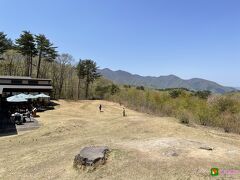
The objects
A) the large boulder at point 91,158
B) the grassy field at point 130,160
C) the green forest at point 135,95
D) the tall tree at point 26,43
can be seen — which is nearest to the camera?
the grassy field at point 130,160

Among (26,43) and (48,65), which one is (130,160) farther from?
(48,65)

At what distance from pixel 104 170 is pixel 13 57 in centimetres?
7021

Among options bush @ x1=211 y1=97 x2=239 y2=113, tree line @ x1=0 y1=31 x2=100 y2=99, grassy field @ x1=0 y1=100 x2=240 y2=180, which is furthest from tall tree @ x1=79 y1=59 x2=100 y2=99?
grassy field @ x1=0 y1=100 x2=240 y2=180

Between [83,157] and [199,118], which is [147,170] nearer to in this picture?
[83,157]

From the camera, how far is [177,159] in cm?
920

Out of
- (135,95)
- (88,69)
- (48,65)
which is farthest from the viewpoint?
(48,65)

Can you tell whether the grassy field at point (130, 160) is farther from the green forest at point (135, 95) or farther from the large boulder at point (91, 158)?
the green forest at point (135, 95)

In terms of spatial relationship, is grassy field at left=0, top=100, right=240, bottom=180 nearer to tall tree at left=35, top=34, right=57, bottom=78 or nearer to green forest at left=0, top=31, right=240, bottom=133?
green forest at left=0, top=31, right=240, bottom=133

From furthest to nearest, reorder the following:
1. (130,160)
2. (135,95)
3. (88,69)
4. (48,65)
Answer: (48,65) < (88,69) < (135,95) < (130,160)

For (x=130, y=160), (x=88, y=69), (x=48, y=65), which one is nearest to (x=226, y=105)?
(x=130, y=160)

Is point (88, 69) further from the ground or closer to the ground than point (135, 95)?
further from the ground

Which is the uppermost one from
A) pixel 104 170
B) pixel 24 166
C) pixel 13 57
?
pixel 13 57

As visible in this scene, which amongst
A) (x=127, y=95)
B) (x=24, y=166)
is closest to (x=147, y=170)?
(x=24, y=166)

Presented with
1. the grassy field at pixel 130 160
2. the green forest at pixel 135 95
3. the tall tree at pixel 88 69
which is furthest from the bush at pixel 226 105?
the tall tree at pixel 88 69
